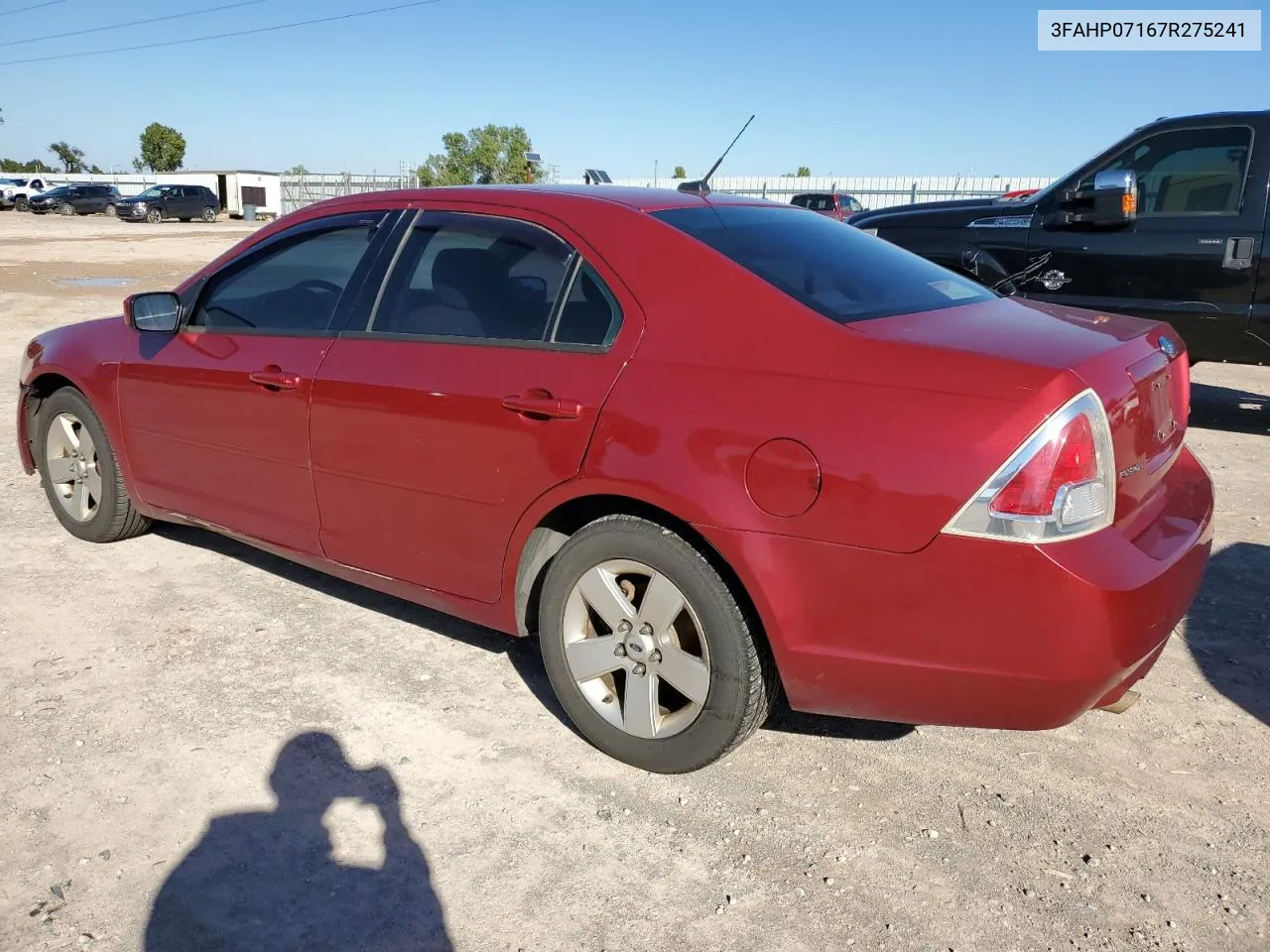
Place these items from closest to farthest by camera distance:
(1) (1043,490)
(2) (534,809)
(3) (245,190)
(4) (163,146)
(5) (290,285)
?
(1) (1043,490)
(2) (534,809)
(5) (290,285)
(3) (245,190)
(4) (163,146)

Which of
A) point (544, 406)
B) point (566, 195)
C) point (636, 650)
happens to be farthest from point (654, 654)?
point (566, 195)

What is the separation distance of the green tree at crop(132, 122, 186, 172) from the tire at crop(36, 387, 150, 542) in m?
93.2

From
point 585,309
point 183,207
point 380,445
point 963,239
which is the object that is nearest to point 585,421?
point 585,309

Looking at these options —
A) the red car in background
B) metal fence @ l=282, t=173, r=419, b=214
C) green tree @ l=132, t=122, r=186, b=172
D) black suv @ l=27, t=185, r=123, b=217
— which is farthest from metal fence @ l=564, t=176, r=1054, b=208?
green tree @ l=132, t=122, r=186, b=172

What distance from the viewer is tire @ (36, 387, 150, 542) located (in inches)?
184

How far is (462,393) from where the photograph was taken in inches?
126

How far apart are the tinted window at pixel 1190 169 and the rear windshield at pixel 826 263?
4178 mm

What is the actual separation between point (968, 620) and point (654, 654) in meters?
0.88

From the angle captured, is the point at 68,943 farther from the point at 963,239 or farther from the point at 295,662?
the point at 963,239

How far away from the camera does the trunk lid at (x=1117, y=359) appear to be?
8.30 ft

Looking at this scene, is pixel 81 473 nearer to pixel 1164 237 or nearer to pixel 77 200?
pixel 1164 237

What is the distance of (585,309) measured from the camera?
3096 millimetres

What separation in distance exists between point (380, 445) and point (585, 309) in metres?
0.87

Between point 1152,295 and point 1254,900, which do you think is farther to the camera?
point 1152,295
